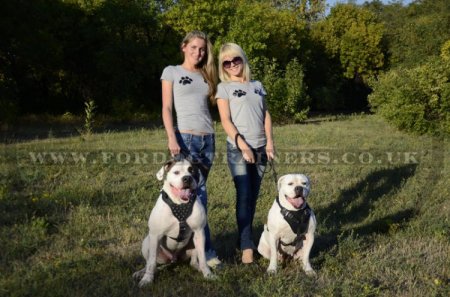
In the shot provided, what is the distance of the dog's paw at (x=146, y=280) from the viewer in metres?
3.81

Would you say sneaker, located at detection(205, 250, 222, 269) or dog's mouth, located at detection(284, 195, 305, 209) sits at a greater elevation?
dog's mouth, located at detection(284, 195, 305, 209)

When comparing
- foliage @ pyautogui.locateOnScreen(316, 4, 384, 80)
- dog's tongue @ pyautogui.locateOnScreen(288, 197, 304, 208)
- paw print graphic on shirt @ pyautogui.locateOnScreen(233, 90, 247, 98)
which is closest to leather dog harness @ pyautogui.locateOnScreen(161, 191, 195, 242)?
dog's tongue @ pyautogui.locateOnScreen(288, 197, 304, 208)

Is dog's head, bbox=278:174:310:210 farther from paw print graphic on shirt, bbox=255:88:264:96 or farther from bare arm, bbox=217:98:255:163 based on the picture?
paw print graphic on shirt, bbox=255:88:264:96

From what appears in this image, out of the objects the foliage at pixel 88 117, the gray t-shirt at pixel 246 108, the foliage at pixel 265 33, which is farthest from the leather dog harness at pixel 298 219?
the foliage at pixel 265 33

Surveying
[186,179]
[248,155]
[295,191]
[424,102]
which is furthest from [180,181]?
[424,102]

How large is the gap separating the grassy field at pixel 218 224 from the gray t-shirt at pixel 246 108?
1344 mm

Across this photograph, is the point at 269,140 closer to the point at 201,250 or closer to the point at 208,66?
the point at 208,66

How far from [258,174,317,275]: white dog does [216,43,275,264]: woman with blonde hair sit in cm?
38

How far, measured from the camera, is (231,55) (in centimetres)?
441

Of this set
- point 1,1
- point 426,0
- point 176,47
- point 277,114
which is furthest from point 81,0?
point 426,0

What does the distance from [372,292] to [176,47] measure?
23.6 m

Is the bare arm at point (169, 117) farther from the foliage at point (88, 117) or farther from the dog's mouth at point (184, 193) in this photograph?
the foliage at point (88, 117)

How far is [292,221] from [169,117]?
154 cm

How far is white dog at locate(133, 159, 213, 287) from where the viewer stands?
12.4ft
